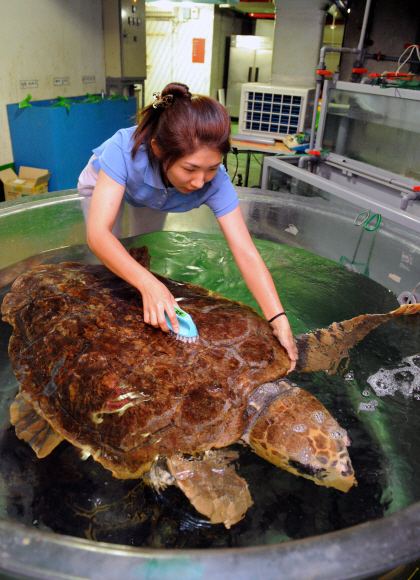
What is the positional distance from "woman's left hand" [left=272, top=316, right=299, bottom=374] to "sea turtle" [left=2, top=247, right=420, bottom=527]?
0.03 meters

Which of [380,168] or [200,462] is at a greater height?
[380,168]

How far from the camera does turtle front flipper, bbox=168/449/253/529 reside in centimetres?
91

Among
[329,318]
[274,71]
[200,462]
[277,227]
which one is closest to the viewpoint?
[200,462]

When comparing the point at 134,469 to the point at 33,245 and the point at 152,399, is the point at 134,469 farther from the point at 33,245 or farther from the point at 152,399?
the point at 33,245

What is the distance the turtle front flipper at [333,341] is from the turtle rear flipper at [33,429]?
75 centimetres

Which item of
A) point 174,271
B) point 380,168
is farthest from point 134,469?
point 380,168

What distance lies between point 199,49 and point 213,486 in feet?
28.5

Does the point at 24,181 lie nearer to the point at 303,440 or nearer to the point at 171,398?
the point at 171,398

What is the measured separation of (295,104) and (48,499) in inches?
128

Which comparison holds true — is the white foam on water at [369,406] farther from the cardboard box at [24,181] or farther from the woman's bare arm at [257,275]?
the cardboard box at [24,181]

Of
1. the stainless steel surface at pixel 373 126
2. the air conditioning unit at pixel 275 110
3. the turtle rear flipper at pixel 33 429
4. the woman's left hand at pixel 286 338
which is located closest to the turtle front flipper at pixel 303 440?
the woman's left hand at pixel 286 338

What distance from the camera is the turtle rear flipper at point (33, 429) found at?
112cm

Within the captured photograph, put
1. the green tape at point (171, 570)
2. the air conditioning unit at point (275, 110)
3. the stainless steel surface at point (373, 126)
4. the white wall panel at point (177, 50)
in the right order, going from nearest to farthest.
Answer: the green tape at point (171, 570) < the stainless steel surface at point (373, 126) < the air conditioning unit at point (275, 110) < the white wall panel at point (177, 50)

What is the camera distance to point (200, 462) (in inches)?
38.8
